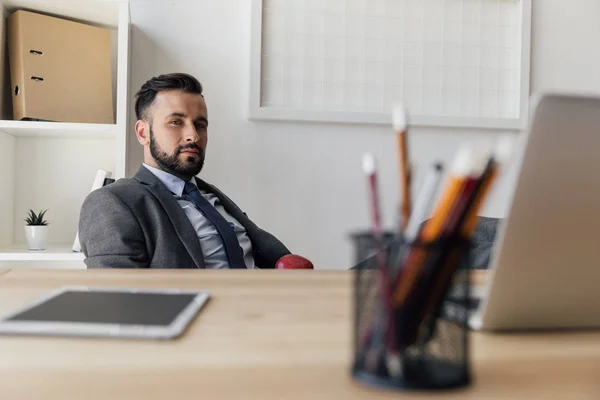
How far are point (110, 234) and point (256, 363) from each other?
4.21 feet

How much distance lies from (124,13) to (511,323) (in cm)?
193

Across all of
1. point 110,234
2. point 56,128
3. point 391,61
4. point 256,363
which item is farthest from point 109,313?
point 391,61

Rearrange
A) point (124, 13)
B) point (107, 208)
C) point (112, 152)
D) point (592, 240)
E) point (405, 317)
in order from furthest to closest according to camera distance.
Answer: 1. point (112, 152)
2. point (124, 13)
3. point (107, 208)
4. point (592, 240)
5. point (405, 317)

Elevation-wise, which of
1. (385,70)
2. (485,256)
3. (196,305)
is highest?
(385,70)

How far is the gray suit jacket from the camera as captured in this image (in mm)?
1657

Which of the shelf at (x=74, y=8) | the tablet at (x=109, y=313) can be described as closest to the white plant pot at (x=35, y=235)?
the shelf at (x=74, y=8)

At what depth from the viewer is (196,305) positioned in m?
0.69

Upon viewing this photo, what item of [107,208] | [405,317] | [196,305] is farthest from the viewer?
[107,208]

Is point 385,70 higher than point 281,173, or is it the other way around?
point 385,70

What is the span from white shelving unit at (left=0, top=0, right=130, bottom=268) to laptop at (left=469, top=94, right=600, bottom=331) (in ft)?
5.66

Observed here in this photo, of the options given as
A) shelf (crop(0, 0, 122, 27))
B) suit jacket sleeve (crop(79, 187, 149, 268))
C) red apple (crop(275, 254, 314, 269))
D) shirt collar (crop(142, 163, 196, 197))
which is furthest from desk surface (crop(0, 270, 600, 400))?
shelf (crop(0, 0, 122, 27))

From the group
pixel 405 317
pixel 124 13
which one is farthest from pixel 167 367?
pixel 124 13

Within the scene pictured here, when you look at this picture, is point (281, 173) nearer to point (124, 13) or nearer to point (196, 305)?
point (124, 13)

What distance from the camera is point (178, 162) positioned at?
2.04m
